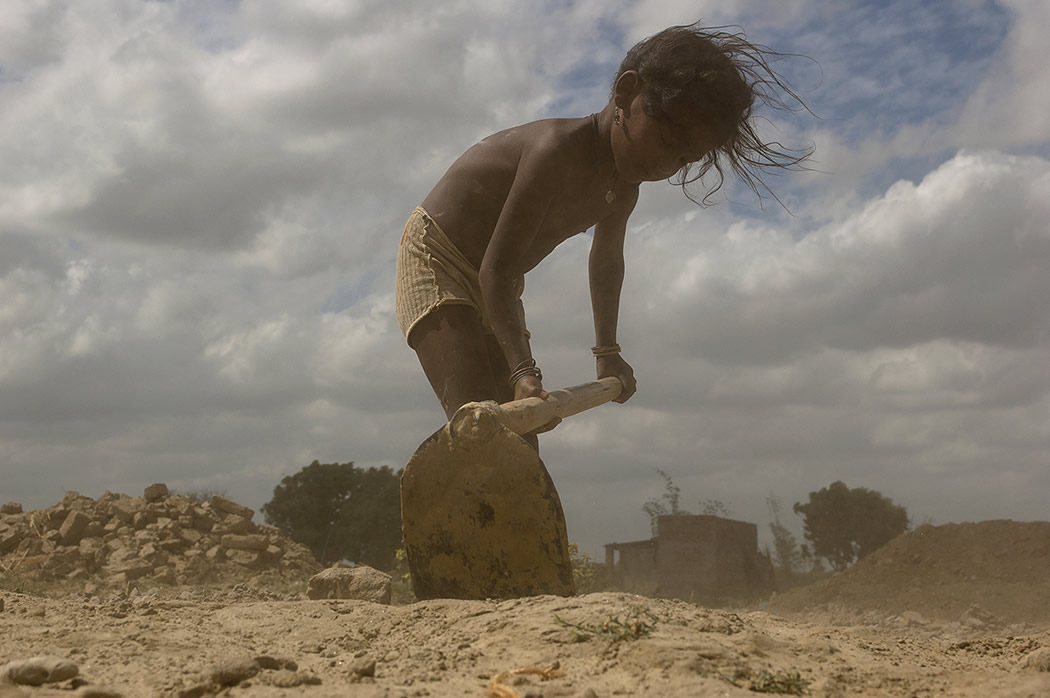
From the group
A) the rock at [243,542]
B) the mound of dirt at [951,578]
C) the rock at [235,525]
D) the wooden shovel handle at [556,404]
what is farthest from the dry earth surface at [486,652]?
the mound of dirt at [951,578]

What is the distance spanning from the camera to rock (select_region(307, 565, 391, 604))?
404 centimetres

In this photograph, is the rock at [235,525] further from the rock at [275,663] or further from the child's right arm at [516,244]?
the rock at [275,663]

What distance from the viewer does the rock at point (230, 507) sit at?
8667mm

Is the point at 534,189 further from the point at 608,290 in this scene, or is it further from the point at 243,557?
the point at 243,557

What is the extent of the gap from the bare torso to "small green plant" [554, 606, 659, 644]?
162cm

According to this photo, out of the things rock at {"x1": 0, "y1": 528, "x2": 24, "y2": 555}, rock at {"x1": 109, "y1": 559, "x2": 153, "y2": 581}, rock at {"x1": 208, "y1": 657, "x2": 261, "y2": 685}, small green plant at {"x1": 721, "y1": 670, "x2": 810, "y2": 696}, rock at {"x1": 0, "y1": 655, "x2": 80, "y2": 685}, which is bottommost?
small green plant at {"x1": 721, "y1": 670, "x2": 810, "y2": 696}

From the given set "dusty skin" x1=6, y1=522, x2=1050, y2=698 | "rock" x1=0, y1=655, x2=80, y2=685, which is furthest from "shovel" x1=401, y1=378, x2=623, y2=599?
"rock" x1=0, y1=655, x2=80, y2=685

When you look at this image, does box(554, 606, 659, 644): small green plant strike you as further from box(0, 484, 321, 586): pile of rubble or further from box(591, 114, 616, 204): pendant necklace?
box(0, 484, 321, 586): pile of rubble

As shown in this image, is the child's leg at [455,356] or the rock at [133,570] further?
the rock at [133,570]

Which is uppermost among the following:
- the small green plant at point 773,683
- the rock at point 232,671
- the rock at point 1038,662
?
the rock at point 232,671

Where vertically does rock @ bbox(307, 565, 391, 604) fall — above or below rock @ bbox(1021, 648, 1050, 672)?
above

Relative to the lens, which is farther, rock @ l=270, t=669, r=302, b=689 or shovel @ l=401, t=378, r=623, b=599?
shovel @ l=401, t=378, r=623, b=599

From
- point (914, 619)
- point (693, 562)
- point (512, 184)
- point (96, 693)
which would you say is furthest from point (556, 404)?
point (693, 562)

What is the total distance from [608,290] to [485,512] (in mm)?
1476
